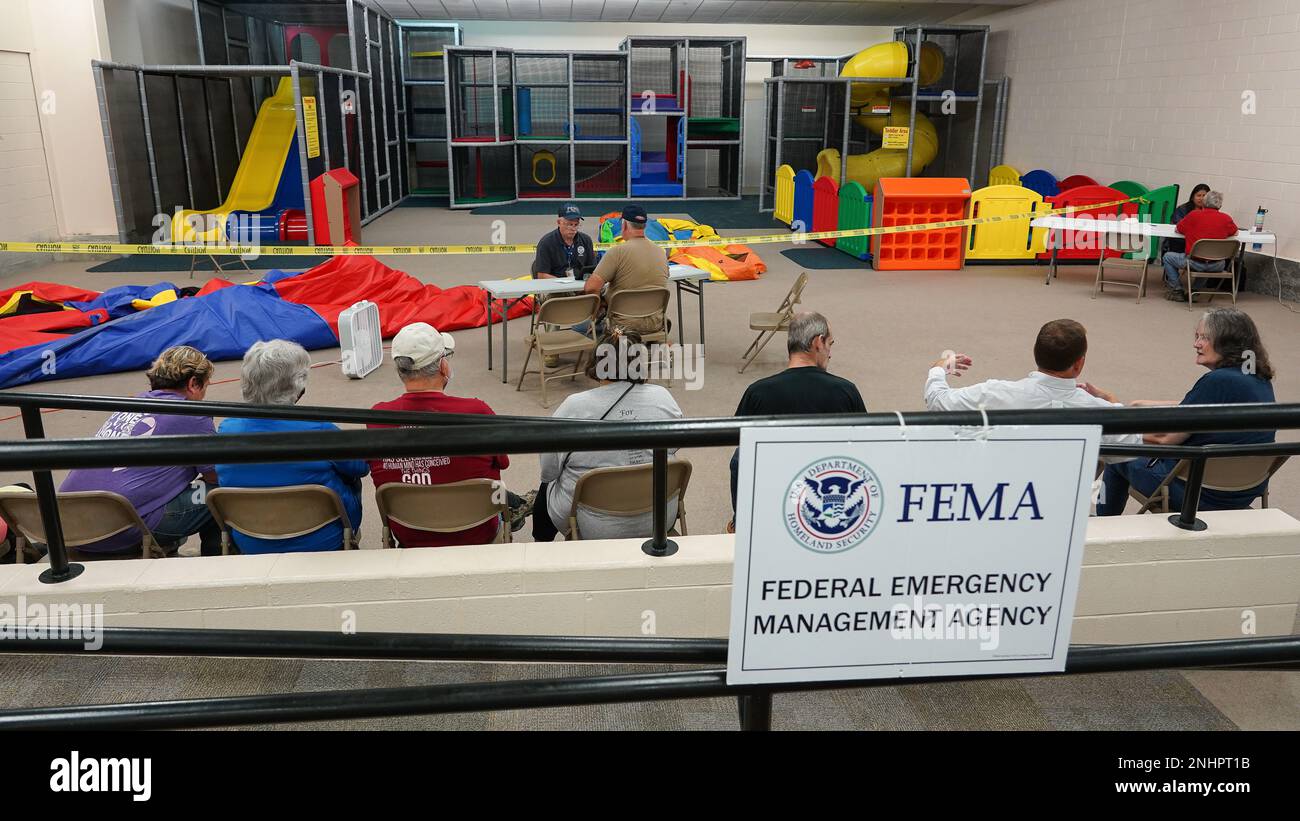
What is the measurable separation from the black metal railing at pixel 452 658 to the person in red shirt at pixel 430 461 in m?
1.44

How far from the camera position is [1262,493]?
11.3ft

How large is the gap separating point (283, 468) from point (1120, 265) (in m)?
9.57

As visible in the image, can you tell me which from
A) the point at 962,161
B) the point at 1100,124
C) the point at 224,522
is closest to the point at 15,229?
the point at 224,522

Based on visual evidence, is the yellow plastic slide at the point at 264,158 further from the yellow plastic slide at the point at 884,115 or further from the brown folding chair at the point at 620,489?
the brown folding chair at the point at 620,489

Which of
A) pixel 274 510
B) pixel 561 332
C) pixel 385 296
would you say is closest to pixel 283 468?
pixel 274 510

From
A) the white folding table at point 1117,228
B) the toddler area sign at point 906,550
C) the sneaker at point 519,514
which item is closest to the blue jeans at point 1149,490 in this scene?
the toddler area sign at point 906,550

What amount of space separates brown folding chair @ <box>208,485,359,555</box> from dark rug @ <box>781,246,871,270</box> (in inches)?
345

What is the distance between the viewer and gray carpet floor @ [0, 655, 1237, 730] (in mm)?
2143

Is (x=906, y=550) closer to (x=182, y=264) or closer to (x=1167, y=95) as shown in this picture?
(x=182, y=264)

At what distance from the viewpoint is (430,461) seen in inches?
116

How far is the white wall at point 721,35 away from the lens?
1773 centimetres
